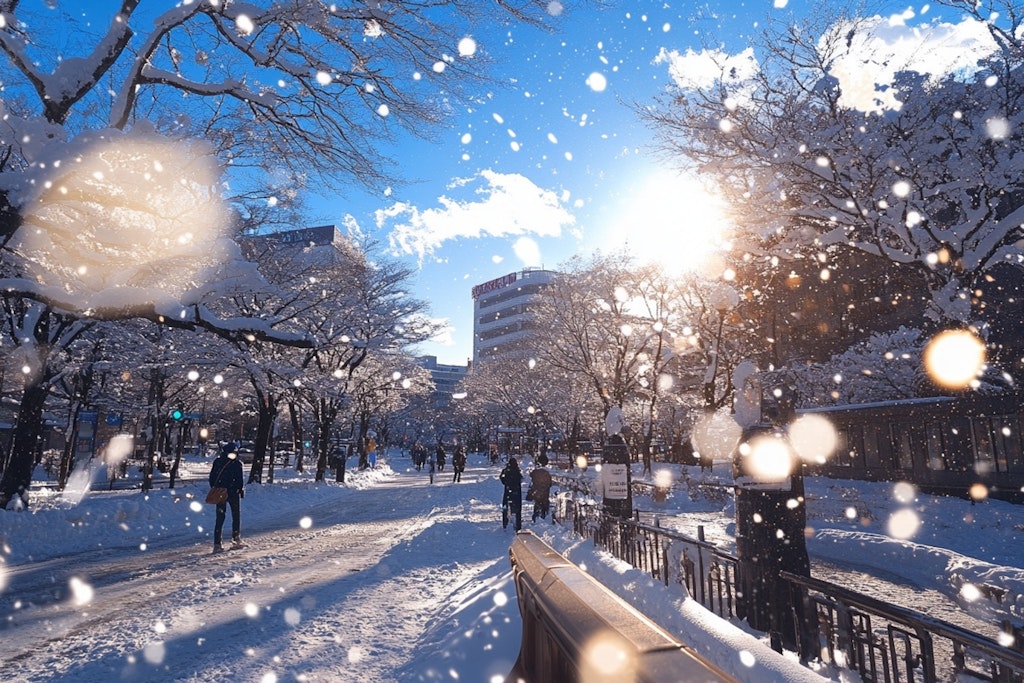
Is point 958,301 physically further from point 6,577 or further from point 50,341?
point 50,341

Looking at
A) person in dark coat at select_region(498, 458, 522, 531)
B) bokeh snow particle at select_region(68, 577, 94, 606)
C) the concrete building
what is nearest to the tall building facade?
the concrete building

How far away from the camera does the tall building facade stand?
105188mm

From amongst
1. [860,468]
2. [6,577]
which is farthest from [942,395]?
[6,577]

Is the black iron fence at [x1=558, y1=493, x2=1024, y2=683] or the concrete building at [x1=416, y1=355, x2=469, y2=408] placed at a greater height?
the concrete building at [x1=416, y1=355, x2=469, y2=408]

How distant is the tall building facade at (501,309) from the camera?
105188 mm

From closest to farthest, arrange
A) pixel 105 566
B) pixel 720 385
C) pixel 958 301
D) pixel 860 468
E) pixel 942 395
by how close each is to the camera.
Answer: pixel 105 566, pixel 958 301, pixel 942 395, pixel 860 468, pixel 720 385

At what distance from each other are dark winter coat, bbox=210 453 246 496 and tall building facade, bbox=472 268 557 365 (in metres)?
88.1

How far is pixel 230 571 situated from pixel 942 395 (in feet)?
75.9

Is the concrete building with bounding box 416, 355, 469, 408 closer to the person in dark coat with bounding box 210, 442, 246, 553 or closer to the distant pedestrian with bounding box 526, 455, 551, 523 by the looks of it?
the distant pedestrian with bounding box 526, 455, 551, 523

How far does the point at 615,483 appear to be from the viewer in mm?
11078

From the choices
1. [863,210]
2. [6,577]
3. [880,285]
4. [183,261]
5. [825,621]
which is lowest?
[6,577]

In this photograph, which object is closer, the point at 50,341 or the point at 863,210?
the point at 863,210

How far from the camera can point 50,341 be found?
49.9 ft

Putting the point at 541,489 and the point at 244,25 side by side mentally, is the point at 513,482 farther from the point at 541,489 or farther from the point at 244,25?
the point at 244,25
